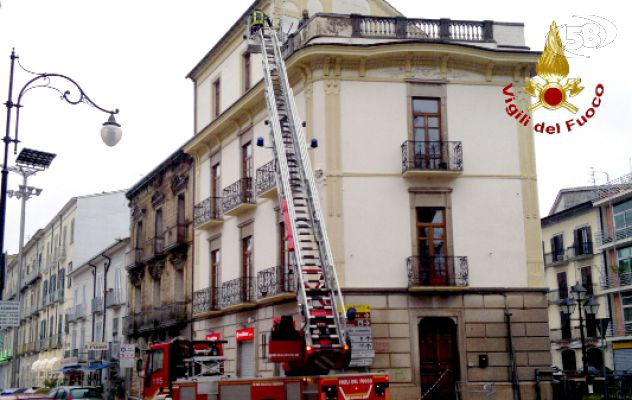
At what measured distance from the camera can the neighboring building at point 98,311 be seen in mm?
46625

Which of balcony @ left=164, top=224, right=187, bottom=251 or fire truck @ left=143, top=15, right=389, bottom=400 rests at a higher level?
balcony @ left=164, top=224, right=187, bottom=251

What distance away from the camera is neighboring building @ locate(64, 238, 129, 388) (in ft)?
153

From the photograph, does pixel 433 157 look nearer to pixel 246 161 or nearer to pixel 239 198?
pixel 239 198

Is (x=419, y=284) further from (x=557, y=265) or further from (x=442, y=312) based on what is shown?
(x=557, y=265)

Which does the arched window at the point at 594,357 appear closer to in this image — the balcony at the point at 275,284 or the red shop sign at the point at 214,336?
the red shop sign at the point at 214,336

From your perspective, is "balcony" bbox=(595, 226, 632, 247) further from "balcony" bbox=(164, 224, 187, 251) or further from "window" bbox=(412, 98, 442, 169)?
"window" bbox=(412, 98, 442, 169)

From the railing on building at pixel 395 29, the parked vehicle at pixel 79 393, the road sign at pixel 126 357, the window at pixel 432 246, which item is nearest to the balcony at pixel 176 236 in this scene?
the road sign at pixel 126 357

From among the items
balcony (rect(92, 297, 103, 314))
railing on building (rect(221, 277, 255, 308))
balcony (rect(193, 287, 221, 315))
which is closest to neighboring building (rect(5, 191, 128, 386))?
balcony (rect(92, 297, 103, 314))

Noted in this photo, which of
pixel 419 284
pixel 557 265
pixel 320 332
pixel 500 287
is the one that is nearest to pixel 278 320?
pixel 320 332

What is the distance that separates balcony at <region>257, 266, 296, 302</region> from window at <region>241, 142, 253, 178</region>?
165 inches

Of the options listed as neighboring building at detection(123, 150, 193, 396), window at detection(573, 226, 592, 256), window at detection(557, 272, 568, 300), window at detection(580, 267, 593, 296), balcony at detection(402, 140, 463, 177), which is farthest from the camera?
window at detection(557, 272, 568, 300)

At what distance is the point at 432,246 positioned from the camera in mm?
25656

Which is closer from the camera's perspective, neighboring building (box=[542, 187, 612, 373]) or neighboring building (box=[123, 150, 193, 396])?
neighboring building (box=[123, 150, 193, 396])

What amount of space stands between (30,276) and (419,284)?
57857mm
